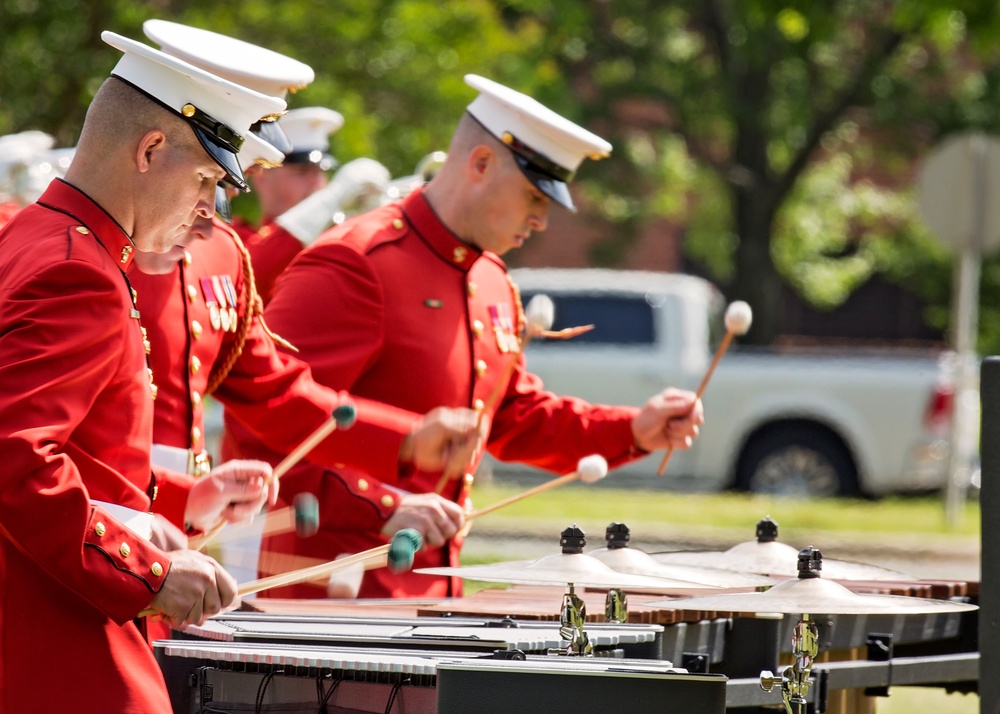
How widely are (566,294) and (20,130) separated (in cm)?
600

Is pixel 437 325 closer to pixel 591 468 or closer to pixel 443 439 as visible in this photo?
pixel 443 439

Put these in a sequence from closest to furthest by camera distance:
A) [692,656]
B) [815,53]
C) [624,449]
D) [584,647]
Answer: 1. [584,647]
2. [692,656]
3. [624,449]
4. [815,53]

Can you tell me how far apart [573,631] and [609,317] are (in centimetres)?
1165

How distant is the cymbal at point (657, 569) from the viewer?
383 cm

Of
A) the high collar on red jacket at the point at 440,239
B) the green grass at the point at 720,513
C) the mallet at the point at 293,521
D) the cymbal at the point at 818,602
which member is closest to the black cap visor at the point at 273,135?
the high collar on red jacket at the point at 440,239

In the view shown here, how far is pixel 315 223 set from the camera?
6625 mm

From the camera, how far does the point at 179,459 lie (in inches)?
159

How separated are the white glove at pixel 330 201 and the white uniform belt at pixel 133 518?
135 inches

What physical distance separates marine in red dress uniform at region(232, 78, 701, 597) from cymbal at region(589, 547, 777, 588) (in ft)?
2.80

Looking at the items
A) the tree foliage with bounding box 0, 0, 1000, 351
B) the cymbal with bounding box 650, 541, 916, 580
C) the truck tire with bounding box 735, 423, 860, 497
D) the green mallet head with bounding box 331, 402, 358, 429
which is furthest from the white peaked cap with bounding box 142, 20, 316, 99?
the truck tire with bounding box 735, 423, 860, 497

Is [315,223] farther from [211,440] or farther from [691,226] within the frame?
[691,226]

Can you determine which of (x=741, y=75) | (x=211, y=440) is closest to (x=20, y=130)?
(x=211, y=440)

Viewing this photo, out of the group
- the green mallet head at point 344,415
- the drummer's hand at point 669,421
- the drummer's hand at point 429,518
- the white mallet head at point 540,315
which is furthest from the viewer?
the drummer's hand at point 669,421

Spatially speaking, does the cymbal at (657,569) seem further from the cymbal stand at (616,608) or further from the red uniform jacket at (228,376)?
the red uniform jacket at (228,376)
